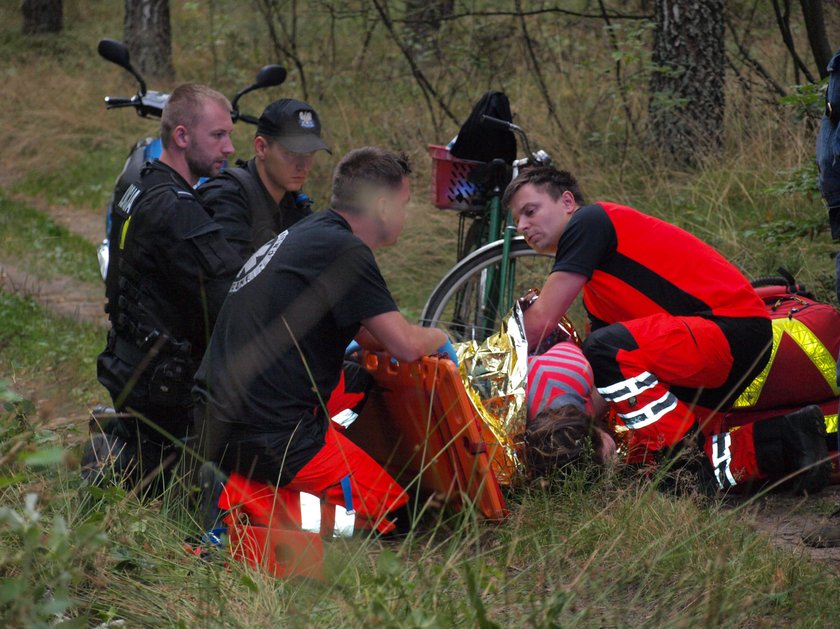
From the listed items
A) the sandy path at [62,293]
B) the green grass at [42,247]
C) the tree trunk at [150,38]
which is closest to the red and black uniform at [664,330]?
the sandy path at [62,293]

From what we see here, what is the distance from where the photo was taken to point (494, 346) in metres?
4.11

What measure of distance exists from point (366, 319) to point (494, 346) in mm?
818

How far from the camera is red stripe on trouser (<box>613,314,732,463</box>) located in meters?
3.91

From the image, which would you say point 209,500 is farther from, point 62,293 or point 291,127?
point 62,293

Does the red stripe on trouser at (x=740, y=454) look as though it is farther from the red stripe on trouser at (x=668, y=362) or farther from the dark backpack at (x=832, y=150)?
the dark backpack at (x=832, y=150)

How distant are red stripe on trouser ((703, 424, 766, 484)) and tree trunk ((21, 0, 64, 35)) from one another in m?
19.3

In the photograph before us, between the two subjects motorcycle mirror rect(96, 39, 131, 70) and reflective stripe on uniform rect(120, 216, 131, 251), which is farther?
motorcycle mirror rect(96, 39, 131, 70)

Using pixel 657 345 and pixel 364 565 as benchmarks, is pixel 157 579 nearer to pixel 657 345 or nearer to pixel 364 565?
pixel 364 565

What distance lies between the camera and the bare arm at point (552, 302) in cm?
404

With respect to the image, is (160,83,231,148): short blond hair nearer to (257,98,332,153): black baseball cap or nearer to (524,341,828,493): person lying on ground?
(257,98,332,153): black baseball cap

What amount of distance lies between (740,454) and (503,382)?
3.10ft

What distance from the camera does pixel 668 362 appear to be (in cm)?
392

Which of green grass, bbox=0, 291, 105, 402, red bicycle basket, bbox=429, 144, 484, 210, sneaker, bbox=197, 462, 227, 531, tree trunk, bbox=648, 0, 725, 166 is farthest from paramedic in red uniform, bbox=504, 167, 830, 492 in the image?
tree trunk, bbox=648, 0, 725, 166

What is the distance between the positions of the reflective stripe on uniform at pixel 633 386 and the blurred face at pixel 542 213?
0.70m
